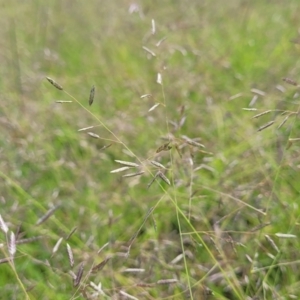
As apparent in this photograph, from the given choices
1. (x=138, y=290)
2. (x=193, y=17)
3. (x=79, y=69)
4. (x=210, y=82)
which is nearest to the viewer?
(x=138, y=290)

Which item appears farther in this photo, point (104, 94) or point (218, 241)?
point (104, 94)

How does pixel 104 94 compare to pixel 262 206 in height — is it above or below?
below

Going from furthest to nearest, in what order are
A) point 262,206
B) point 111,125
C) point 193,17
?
point 193,17 < point 111,125 < point 262,206

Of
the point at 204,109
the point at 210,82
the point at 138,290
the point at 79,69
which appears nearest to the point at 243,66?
the point at 210,82

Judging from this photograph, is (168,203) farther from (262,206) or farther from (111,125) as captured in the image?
(111,125)

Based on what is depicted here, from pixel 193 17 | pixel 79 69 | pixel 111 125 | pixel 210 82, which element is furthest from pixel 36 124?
pixel 193 17

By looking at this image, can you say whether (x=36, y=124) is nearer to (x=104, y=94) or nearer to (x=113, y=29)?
(x=104, y=94)
